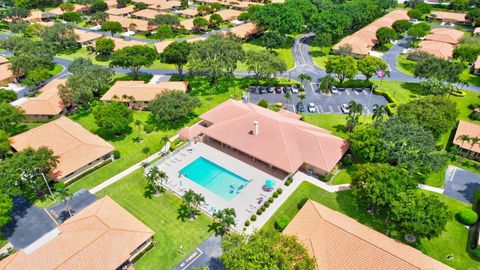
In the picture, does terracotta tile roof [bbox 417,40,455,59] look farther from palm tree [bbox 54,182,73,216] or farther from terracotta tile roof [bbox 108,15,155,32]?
palm tree [bbox 54,182,73,216]

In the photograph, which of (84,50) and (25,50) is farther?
(84,50)

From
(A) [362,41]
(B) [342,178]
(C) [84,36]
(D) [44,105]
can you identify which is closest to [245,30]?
(A) [362,41]

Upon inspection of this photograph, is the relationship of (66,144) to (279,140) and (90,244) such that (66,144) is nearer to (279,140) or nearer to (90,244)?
(90,244)

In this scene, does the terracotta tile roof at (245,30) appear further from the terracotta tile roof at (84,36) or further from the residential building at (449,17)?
the residential building at (449,17)

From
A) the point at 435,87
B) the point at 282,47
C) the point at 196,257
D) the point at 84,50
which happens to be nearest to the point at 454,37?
the point at 435,87

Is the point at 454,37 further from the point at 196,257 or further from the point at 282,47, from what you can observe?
the point at 196,257

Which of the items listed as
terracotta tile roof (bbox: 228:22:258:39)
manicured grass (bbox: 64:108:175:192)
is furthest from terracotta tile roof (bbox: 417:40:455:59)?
manicured grass (bbox: 64:108:175:192)
